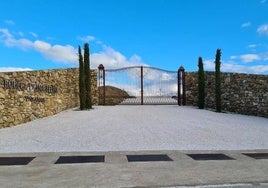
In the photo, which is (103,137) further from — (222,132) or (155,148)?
(222,132)

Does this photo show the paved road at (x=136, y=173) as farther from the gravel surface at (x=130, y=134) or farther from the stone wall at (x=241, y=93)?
the stone wall at (x=241, y=93)

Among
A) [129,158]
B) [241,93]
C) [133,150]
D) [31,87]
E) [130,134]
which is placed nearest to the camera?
[129,158]

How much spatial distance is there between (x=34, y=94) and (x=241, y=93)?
11.2 meters

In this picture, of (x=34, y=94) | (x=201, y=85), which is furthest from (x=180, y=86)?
(x=34, y=94)

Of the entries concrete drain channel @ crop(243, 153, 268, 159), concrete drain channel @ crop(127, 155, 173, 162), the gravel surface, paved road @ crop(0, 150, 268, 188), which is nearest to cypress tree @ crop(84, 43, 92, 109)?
the gravel surface

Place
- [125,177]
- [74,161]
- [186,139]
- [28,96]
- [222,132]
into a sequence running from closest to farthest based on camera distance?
[125,177] < [74,161] < [186,139] < [222,132] < [28,96]

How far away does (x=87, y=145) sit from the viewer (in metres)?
9.70

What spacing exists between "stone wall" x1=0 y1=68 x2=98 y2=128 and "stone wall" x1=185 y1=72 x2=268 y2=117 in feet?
27.7

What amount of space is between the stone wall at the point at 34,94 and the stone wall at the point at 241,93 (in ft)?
27.7

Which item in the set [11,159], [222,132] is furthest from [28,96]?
[222,132]

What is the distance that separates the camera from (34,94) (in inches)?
590

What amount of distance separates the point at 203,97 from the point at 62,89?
28.1 ft

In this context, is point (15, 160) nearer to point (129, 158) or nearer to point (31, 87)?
point (129, 158)

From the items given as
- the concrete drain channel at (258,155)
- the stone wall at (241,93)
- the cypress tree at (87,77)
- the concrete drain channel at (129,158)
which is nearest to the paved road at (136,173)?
the concrete drain channel at (129,158)
